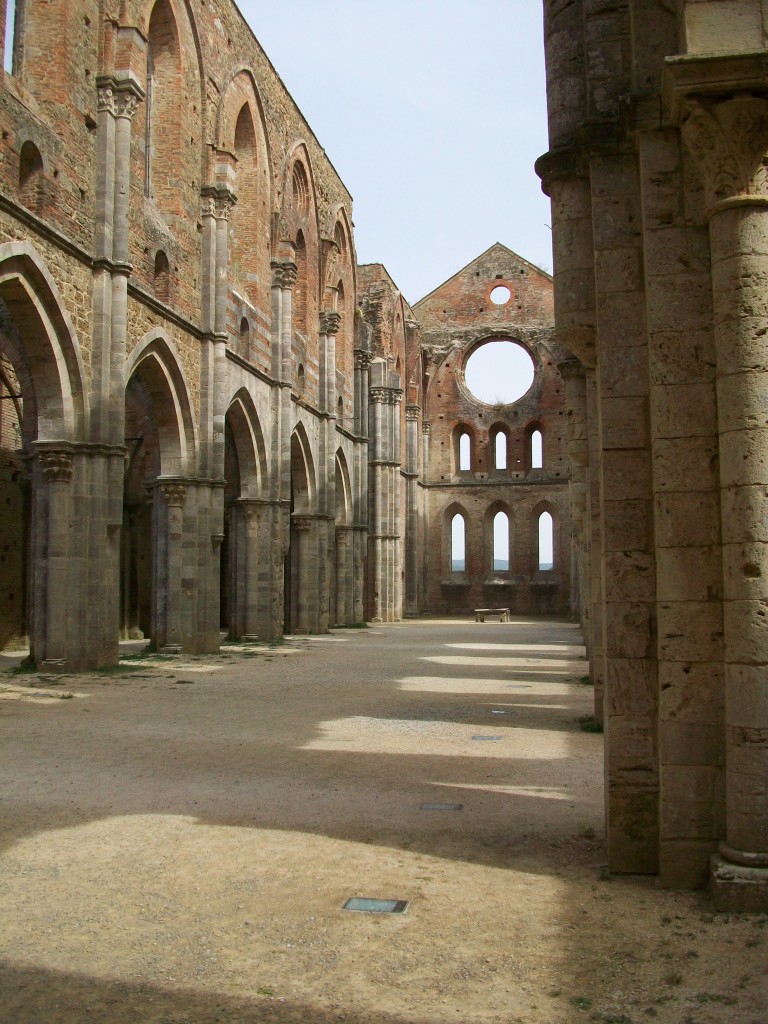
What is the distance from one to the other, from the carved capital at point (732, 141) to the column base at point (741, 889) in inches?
110

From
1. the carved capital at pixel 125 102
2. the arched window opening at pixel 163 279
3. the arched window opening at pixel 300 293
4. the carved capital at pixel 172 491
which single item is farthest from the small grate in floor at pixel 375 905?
the arched window opening at pixel 300 293

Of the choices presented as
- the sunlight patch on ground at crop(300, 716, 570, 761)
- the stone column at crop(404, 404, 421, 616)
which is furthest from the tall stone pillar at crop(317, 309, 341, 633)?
the sunlight patch on ground at crop(300, 716, 570, 761)

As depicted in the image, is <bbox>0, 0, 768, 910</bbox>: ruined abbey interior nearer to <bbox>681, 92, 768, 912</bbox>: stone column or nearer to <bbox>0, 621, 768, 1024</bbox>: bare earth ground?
<bbox>681, 92, 768, 912</bbox>: stone column

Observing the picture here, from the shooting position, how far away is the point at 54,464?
1462cm

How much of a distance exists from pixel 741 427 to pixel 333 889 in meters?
2.70

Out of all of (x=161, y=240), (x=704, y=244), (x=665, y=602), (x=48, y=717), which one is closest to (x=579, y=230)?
(x=704, y=244)

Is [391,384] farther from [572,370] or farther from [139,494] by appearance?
[572,370]

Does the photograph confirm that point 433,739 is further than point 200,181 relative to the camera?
No

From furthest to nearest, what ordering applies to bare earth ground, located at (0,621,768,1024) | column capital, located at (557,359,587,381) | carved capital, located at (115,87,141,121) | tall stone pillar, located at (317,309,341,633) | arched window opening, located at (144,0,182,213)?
tall stone pillar, located at (317,309,341,633) < arched window opening, located at (144,0,182,213) < carved capital, located at (115,87,141,121) < column capital, located at (557,359,587,381) < bare earth ground, located at (0,621,768,1024)

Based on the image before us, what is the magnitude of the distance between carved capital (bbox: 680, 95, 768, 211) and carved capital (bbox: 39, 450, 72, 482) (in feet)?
38.9

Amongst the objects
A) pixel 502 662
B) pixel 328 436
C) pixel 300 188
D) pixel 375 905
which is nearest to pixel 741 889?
pixel 375 905

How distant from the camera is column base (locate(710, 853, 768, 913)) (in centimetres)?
409

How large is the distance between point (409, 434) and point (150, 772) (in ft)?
110

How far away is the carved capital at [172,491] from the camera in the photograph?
739 inches
